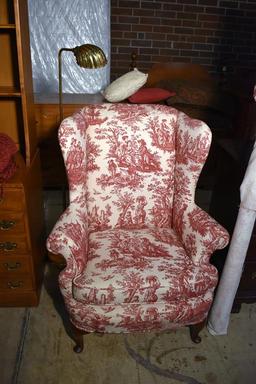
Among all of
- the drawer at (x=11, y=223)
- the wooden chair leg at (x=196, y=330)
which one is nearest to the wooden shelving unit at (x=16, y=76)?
the drawer at (x=11, y=223)

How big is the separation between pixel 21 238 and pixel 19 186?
11.0 inches

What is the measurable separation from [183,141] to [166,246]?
1.67 feet

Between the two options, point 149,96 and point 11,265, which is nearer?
point 11,265

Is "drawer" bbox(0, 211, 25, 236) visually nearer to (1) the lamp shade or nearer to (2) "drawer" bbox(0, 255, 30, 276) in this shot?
(2) "drawer" bbox(0, 255, 30, 276)

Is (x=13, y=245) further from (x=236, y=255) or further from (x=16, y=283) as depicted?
(x=236, y=255)

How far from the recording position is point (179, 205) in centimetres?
165

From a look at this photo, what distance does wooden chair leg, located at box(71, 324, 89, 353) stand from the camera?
4.91 ft

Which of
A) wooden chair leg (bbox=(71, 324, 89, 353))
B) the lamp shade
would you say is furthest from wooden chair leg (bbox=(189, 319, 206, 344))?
the lamp shade

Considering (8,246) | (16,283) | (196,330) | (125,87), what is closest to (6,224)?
(8,246)

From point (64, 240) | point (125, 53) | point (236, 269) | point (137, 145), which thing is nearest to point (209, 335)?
point (236, 269)

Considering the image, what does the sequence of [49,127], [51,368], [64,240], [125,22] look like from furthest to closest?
[125,22] < [49,127] < [51,368] < [64,240]

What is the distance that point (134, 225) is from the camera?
173cm

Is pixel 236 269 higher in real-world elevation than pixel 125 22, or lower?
lower

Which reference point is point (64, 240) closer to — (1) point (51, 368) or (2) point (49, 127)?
(1) point (51, 368)
